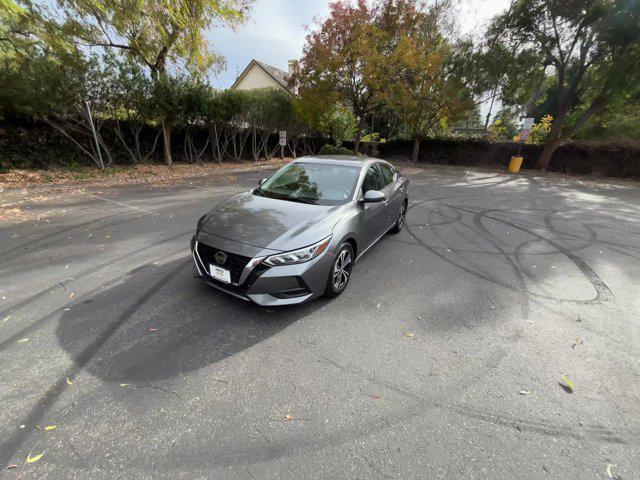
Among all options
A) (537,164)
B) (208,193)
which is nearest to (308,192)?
(208,193)

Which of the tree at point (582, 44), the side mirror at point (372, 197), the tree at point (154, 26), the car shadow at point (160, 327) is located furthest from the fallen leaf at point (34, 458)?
the tree at point (582, 44)

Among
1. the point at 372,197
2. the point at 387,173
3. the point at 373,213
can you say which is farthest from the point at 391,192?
the point at 372,197

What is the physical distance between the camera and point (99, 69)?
9.85 metres

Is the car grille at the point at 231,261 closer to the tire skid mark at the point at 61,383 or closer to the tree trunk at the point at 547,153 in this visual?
the tire skid mark at the point at 61,383

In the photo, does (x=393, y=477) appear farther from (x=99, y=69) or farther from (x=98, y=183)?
(x=99, y=69)

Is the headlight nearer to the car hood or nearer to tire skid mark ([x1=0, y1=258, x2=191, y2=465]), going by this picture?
the car hood

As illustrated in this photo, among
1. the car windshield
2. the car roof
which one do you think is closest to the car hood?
the car windshield

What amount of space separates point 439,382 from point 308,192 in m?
2.49

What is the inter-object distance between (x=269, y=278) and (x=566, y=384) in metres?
2.56

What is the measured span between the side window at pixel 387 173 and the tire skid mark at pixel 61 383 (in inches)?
145

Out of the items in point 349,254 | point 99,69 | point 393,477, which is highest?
point 99,69

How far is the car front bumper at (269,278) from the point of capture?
262 cm

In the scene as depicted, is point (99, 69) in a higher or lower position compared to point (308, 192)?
higher

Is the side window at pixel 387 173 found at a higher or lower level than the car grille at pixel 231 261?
higher
